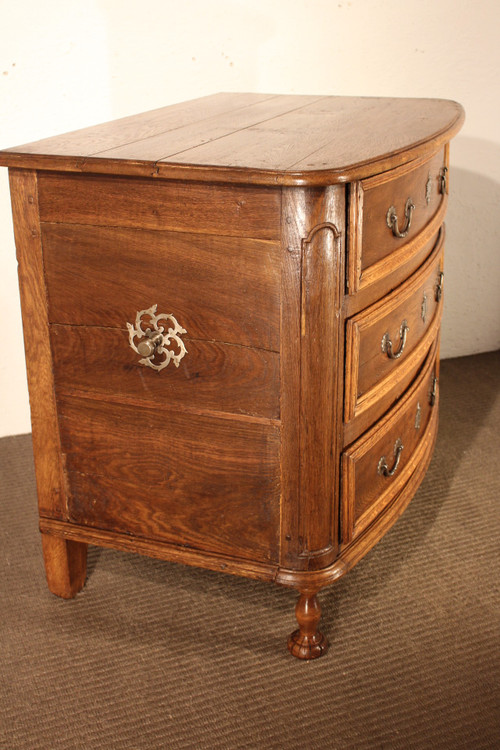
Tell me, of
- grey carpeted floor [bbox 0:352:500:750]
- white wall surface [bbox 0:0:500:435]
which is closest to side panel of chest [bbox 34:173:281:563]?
grey carpeted floor [bbox 0:352:500:750]

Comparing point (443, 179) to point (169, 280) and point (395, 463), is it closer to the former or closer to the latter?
point (395, 463)

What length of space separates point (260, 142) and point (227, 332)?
0.36 metres

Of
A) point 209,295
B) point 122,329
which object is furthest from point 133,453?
point 209,295

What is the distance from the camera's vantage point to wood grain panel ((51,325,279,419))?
156 cm

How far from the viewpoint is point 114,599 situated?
194 cm

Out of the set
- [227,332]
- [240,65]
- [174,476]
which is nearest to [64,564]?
[174,476]

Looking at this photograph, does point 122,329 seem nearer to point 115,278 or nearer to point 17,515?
point 115,278

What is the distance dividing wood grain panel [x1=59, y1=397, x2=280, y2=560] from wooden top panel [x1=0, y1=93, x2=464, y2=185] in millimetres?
455

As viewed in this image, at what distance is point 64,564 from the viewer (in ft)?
6.22

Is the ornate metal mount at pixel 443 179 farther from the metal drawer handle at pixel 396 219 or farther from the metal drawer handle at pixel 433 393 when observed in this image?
the metal drawer handle at pixel 433 393

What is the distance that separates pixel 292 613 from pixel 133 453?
0.50 m

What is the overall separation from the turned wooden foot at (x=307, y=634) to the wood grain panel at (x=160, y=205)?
2.36 ft

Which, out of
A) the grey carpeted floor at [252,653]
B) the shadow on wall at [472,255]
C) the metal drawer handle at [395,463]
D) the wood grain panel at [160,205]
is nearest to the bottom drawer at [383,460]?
the metal drawer handle at [395,463]

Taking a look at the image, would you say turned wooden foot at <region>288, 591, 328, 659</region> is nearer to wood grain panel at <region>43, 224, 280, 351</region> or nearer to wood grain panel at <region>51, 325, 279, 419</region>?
wood grain panel at <region>51, 325, 279, 419</region>
